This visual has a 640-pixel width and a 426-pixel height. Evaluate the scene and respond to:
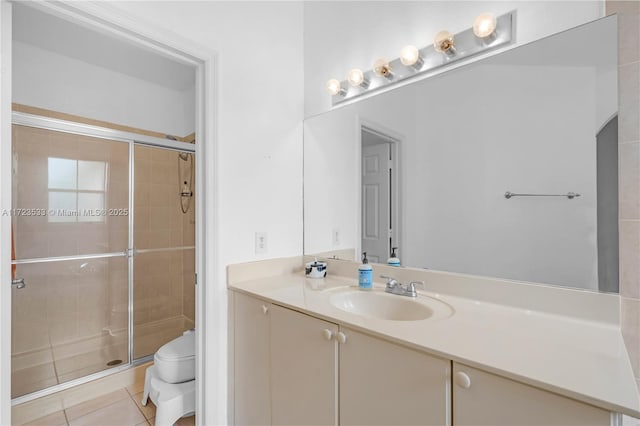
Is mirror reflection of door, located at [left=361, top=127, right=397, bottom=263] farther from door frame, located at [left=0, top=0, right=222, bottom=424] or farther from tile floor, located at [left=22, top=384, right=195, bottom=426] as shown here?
tile floor, located at [left=22, top=384, right=195, bottom=426]

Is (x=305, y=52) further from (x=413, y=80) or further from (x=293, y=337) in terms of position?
(x=293, y=337)

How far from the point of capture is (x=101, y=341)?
2.42 metres

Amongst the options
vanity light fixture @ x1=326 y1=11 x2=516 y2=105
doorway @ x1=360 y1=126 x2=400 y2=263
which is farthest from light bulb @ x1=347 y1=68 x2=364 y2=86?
doorway @ x1=360 y1=126 x2=400 y2=263

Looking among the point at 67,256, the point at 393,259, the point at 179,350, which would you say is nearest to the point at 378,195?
the point at 393,259

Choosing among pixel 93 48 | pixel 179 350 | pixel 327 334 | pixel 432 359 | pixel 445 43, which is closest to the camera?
pixel 432 359

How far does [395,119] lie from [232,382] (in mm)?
1567

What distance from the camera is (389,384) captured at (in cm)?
93

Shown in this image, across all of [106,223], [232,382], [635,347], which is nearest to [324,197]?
[232,382]

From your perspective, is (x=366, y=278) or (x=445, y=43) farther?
(x=366, y=278)

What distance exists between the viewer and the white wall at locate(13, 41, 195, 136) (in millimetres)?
2143

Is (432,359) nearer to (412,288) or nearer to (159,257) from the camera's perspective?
(412,288)

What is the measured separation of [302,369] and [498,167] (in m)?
1.13

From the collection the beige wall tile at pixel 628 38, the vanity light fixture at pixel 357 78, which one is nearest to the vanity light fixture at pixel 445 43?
the vanity light fixture at pixel 357 78

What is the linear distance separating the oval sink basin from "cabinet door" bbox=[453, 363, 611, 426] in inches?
13.6
